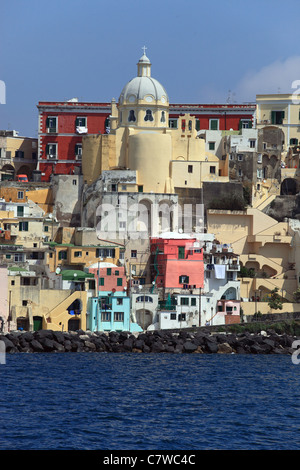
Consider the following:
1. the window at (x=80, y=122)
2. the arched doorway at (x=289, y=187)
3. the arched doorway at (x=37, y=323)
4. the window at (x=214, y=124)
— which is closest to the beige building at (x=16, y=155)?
the window at (x=80, y=122)

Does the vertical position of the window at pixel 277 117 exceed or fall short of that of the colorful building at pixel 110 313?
it exceeds it

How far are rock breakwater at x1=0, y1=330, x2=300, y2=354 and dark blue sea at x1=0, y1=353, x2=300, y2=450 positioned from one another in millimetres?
1587

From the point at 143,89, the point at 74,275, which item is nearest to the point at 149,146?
the point at 143,89

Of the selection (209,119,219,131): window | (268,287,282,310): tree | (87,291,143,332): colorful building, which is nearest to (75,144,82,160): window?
(209,119,219,131): window

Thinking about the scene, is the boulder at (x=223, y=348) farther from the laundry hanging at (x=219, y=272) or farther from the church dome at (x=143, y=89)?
the church dome at (x=143, y=89)

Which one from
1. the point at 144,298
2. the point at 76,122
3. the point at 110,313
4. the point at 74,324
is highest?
the point at 76,122

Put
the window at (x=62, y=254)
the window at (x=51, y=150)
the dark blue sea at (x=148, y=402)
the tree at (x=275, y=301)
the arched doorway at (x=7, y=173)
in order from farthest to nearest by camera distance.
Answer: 1. the arched doorway at (x=7, y=173)
2. the window at (x=51, y=150)
3. the window at (x=62, y=254)
4. the tree at (x=275, y=301)
5. the dark blue sea at (x=148, y=402)

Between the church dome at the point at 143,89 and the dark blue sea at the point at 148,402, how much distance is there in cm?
2698

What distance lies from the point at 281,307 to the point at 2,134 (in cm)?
3021

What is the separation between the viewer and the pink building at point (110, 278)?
7762 cm

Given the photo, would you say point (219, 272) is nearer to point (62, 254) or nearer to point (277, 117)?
point (62, 254)

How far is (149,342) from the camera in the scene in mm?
73000

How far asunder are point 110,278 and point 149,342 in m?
6.74
